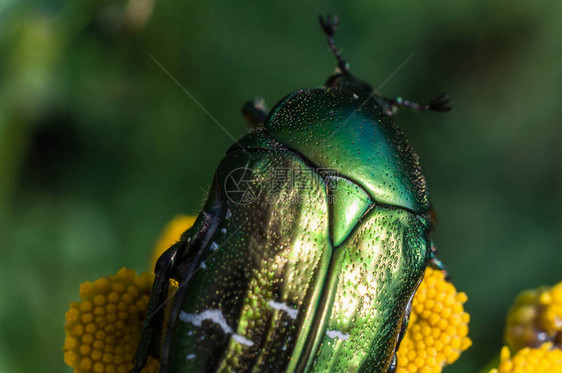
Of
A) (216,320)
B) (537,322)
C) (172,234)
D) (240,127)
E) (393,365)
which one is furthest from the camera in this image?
(240,127)

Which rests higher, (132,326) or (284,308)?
(284,308)

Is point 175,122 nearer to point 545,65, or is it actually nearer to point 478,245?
point 478,245

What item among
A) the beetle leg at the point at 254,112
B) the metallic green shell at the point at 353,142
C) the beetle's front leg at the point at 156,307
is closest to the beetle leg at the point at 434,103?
the metallic green shell at the point at 353,142

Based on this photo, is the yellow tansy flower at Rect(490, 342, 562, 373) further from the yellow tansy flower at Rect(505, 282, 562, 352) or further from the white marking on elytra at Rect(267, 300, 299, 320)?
the white marking on elytra at Rect(267, 300, 299, 320)

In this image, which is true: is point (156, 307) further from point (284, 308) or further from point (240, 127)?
point (240, 127)

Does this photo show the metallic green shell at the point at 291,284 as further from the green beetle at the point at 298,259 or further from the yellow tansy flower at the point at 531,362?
the yellow tansy flower at the point at 531,362

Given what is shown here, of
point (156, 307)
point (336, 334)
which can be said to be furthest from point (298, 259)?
point (156, 307)

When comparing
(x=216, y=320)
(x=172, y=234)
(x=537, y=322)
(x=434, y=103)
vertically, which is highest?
(x=434, y=103)

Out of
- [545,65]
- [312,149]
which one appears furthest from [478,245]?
[312,149]
